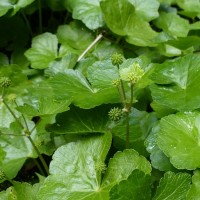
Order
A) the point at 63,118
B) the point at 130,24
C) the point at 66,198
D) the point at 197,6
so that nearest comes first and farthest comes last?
the point at 66,198 < the point at 63,118 < the point at 130,24 < the point at 197,6

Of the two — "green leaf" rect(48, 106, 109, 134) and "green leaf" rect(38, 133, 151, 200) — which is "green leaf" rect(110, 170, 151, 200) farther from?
"green leaf" rect(48, 106, 109, 134)

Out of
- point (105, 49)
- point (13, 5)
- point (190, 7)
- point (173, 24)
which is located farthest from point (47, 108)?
point (190, 7)

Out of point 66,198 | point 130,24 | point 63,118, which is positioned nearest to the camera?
point 66,198

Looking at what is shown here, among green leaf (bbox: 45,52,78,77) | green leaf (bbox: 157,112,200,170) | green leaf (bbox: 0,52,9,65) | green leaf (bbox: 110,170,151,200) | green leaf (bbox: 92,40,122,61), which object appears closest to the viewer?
green leaf (bbox: 110,170,151,200)

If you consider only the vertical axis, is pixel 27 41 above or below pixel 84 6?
below

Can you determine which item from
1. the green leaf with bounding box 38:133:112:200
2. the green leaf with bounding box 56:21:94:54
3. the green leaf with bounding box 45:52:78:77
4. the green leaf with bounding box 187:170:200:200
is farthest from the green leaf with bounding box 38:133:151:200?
the green leaf with bounding box 56:21:94:54

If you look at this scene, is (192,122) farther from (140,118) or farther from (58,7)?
(58,7)

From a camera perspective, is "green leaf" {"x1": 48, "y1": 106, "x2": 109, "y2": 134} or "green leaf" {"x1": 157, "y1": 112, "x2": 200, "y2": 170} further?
"green leaf" {"x1": 48, "y1": 106, "x2": 109, "y2": 134}

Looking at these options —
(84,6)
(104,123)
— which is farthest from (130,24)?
(104,123)
